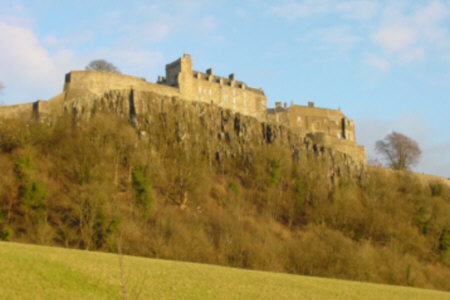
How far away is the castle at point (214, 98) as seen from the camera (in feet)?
158

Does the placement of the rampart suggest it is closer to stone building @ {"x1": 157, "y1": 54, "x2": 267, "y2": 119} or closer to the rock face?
the rock face

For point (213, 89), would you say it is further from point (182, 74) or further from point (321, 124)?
point (321, 124)

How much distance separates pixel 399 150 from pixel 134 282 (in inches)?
2613

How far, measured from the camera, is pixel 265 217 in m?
48.1

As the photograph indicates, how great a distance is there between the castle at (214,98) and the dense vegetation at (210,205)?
3.36 meters

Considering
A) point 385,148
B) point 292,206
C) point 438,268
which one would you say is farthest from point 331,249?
point 385,148

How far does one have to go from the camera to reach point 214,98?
6194 centimetres

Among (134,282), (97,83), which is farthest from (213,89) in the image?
(134,282)

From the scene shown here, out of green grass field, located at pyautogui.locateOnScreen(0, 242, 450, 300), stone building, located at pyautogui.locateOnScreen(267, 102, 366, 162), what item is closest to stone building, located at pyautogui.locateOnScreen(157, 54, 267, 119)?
stone building, located at pyautogui.locateOnScreen(267, 102, 366, 162)

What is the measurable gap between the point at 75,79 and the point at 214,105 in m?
16.2

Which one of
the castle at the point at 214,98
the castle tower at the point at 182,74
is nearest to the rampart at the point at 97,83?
the castle at the point at 214,98

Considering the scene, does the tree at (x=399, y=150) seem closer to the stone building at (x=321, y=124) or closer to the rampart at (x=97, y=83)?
the stone building at (x=321, y=124)

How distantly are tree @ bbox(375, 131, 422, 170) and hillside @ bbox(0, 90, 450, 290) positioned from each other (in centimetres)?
1318

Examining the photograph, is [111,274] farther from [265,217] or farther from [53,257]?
[265,217]
